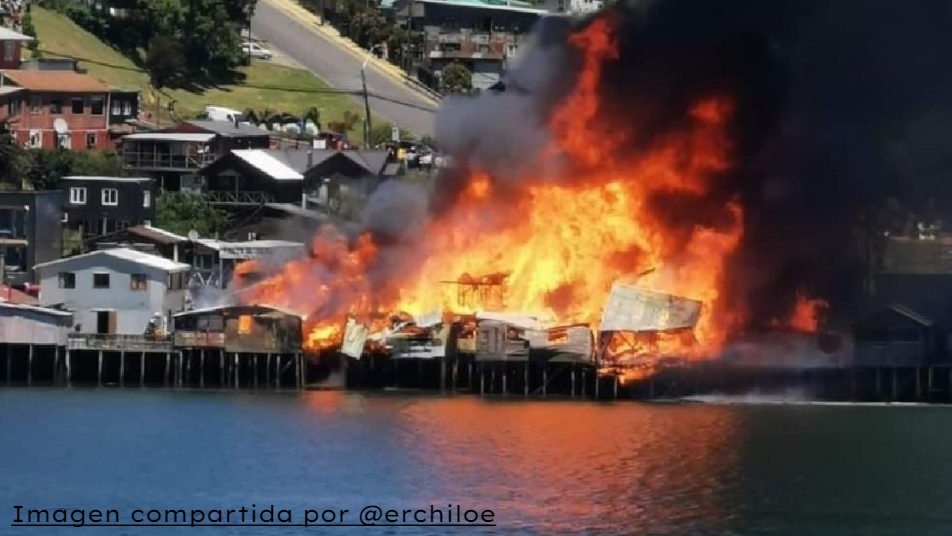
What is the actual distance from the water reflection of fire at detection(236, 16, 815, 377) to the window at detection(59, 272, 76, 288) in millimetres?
6812

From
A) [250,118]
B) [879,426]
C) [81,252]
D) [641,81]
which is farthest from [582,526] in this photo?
[250,118]

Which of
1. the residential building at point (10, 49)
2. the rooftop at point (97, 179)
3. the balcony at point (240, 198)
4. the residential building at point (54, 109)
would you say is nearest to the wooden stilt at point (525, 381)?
the rooftop at point (97, 179)

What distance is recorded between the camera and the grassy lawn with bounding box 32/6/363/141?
16938 centimetres

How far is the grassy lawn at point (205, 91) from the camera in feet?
556

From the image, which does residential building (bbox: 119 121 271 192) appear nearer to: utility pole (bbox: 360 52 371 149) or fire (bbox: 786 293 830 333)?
utility pole (bbox: 360 52 371 149)

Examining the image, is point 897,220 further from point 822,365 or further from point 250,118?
point 250,118

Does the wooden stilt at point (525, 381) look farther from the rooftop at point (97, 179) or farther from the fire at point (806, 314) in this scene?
the rooftop at point (97, 179)

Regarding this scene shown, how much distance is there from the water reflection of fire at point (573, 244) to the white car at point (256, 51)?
194ft

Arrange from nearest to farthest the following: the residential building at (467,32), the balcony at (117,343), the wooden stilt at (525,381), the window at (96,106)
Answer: the wooden stilt at (525,381) < the balcony at (117,343) < the window at (96,106) < the residential building at (467,32)

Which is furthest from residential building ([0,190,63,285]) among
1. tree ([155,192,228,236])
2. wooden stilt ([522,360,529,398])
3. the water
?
wooden stilt ([522,360,529,398])

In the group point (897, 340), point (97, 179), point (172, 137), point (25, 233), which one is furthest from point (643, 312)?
point (172, 137)

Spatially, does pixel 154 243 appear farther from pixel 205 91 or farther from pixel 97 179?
pixel 205 91

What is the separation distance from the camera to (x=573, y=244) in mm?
121625

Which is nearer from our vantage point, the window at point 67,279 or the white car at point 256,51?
the window at point 67,279
